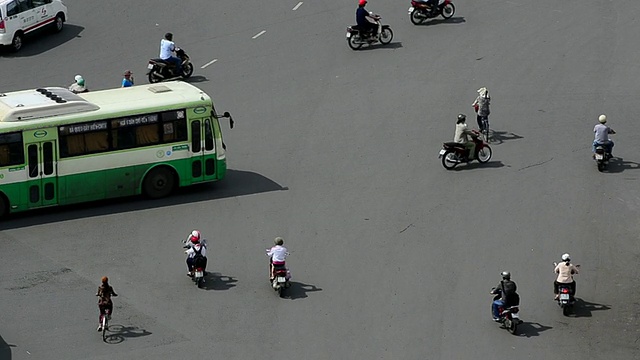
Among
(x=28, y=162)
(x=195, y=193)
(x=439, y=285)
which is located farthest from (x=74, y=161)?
(x=439, y=285)

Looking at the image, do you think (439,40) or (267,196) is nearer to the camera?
(267,196)

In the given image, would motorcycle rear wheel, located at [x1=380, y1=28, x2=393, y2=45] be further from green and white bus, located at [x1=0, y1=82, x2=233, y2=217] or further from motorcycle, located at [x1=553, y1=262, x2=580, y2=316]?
motorcycle, located at [x1=553, y1=262, x2=580, y2=316]

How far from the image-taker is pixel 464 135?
112 ft

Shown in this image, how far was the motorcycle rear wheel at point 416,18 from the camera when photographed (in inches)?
1751

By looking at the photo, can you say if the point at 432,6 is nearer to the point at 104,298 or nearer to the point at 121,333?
the point at 121,333

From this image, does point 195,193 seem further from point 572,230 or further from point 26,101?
point 572,230

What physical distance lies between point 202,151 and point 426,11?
46.6ft

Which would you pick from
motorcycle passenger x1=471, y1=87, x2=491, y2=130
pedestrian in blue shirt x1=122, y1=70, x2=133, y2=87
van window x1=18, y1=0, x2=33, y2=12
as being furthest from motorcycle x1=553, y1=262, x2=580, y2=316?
van window x1=18, y1=0, x2=33, y2=12

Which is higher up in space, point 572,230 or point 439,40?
point 439,40

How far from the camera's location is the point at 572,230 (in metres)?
30.6

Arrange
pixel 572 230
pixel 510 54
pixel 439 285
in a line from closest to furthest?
pixel 439 285, pixel 572 230, pixel 510 54

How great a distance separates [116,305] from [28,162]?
18.9ft

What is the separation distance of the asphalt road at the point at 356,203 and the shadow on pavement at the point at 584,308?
41mm

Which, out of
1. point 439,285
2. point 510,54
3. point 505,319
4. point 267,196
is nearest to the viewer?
point 505,319
